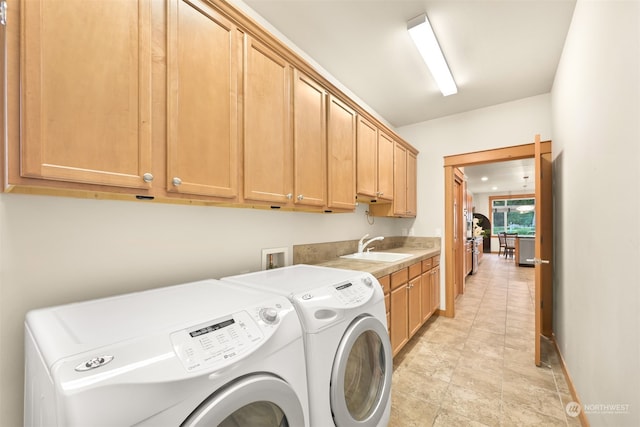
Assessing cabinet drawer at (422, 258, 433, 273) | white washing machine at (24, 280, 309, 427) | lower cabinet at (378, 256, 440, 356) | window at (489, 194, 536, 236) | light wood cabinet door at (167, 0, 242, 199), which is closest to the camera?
white washing machine at (24, 280, 309, 427)

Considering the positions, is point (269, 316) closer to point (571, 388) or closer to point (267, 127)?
point (267, 127)

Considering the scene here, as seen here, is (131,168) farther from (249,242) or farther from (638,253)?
(638,253)

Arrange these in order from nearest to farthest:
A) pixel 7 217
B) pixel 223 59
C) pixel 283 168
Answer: pixel 7 217 < pixel 223 59 < pixel 283 168

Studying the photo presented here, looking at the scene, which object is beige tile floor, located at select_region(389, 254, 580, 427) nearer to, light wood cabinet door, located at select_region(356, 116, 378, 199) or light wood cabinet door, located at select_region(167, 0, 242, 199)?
light wood cabinet door, located at select_region(356, 116, 378, 199)

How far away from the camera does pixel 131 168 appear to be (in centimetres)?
100

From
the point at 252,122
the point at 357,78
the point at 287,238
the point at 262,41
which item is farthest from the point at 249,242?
the point at 357,78

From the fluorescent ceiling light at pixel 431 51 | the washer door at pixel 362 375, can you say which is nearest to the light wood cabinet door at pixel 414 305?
the washer door at pixel 362 375

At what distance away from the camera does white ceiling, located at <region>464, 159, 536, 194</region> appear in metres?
6.14

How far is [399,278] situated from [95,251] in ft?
6.90

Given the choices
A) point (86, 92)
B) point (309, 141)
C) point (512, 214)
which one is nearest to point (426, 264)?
point (309, 141)

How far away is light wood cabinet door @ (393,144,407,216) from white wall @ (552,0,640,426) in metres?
1.50

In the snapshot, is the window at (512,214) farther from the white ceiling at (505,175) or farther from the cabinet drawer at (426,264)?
the cabinet drawer at (426,264)

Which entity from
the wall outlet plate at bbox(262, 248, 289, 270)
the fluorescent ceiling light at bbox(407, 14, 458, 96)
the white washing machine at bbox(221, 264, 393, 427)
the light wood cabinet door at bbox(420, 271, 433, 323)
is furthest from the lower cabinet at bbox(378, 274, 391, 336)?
the fluorescent ceiling light at bbox(407, 14, 458, 96)

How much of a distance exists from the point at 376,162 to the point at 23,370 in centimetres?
271
